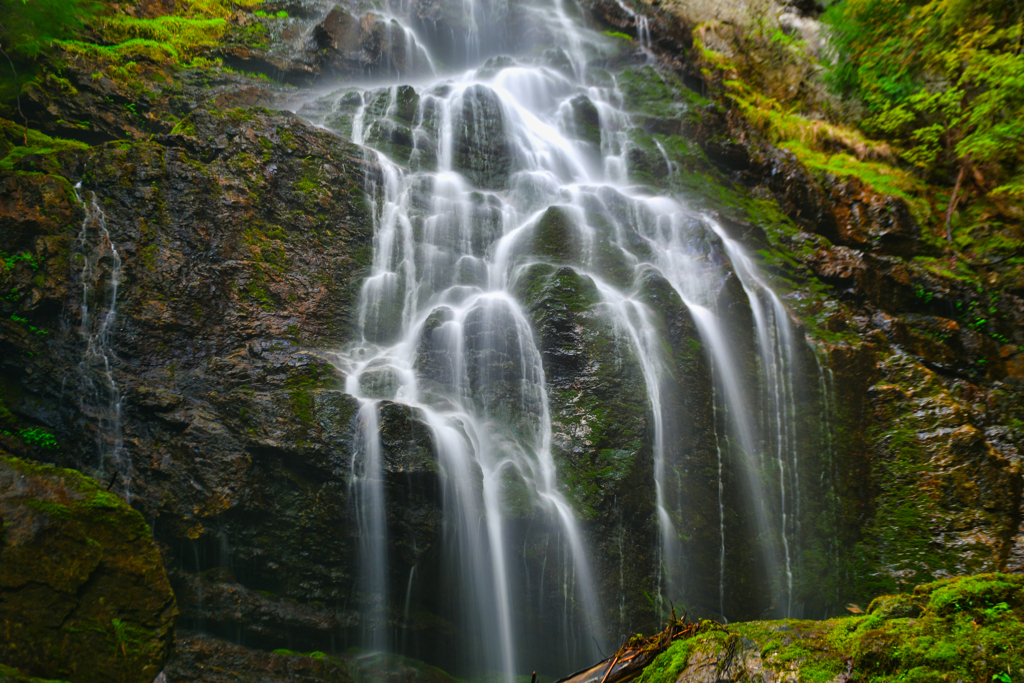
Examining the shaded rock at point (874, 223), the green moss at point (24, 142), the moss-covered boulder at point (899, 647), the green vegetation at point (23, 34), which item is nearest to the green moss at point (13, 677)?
the moss-covered boulder at point (899, 647)

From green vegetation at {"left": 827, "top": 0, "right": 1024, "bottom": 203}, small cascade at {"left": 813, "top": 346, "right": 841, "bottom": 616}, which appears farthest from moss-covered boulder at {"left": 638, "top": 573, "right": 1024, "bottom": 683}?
green vegetation at {"left": 827, "top": 0, "right": 1024, "bottom": 203}

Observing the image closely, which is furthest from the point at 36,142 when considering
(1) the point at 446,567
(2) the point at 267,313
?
(1) the point at 446,567

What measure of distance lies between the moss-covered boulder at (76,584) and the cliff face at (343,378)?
1615mm

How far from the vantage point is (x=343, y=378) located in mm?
Result: 7074

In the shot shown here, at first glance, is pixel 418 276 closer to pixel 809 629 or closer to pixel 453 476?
pixel 453 476

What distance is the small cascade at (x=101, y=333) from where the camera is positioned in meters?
5.96

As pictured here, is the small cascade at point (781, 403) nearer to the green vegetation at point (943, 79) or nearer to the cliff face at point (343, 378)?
the cliff face at point (343, 378)

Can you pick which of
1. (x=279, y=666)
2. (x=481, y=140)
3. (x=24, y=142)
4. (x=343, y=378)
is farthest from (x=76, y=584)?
(x=481, y=140)

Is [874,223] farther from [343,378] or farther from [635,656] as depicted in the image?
[635,656]

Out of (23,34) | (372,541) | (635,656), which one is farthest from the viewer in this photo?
(23,34)

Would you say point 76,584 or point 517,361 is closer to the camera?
point 76,584

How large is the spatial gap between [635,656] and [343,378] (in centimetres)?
537

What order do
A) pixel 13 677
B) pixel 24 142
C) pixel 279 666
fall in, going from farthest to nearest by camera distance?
pixel 24 142 < pixel 279 666 < pixel 13 677

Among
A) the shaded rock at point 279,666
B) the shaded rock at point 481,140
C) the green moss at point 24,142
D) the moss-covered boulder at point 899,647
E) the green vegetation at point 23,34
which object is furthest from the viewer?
the shaded rock at point 481,140
